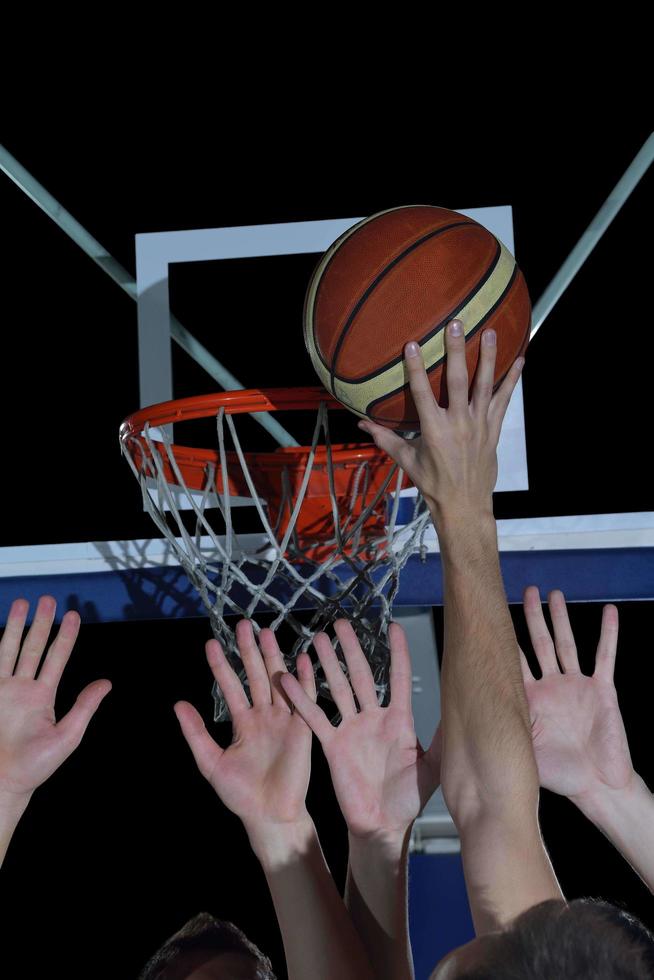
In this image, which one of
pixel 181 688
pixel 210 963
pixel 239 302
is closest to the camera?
pixel 210 963

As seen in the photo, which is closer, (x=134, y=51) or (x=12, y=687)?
(x=12, y=687)

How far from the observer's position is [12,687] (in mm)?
1391

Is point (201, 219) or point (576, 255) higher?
point (201, 219)

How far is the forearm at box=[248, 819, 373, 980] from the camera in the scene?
1219 millimetres

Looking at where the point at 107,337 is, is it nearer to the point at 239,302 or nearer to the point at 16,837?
the point at 239,302

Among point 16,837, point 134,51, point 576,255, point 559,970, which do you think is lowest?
point 16,837

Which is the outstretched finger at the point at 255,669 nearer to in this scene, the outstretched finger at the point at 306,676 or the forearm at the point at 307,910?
the outstretched finger at the point at 306,676

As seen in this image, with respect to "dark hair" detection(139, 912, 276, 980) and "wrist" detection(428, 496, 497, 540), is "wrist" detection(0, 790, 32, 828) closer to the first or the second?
"dark hair" detection(139, 912, 276, 980)

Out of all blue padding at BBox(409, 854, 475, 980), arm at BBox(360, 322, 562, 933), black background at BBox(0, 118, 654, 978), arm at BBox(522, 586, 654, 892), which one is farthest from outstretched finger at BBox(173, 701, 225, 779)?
black background at BBox(0, 118, 654, 978)

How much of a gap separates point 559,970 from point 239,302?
3.60m

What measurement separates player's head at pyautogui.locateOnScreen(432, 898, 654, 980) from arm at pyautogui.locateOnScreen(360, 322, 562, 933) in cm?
20

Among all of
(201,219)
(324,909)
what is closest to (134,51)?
(201,219)

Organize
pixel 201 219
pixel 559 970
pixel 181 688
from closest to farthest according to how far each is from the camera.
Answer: pixel 559 970
pixel 201 219
pixel 181 688

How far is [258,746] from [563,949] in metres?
0.68
